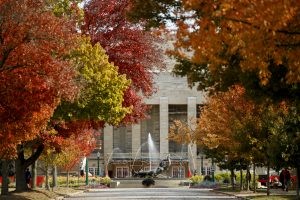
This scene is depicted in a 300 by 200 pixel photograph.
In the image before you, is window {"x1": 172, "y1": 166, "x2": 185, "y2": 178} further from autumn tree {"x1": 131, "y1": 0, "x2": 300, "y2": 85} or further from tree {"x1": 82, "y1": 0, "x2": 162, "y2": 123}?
autumn tree {"x1": 131, "y1": 0, "x2": 300, "y2": 85}

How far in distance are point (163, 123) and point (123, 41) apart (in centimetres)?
8395

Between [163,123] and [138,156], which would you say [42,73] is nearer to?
[138,156]

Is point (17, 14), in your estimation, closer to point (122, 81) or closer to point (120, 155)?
point (122, 81)

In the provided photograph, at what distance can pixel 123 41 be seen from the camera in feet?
116

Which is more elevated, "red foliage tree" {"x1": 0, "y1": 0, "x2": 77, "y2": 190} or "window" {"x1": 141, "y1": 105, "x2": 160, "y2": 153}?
"window" {"x1": 141, "y1": 105, "x2": 160, "y2": 153}

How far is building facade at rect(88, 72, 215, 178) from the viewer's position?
380ft

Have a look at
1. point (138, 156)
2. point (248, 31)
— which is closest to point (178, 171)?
point (138, 156)

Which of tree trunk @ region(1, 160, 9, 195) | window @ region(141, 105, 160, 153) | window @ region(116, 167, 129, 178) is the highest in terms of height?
window @ region(141, 105, 160, 153)

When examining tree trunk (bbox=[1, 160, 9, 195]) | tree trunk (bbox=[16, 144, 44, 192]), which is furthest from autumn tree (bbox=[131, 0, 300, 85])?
tree trunk (bbox=[16, 144, 44, 192])

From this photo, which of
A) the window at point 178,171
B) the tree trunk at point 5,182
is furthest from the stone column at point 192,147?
the tree trunk at point 5,182

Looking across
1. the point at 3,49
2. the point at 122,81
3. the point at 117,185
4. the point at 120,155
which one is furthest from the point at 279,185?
the point at 120,155

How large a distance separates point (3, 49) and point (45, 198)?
14.4 metres

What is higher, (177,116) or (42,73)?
(177,116)

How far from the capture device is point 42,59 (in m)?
22.8
